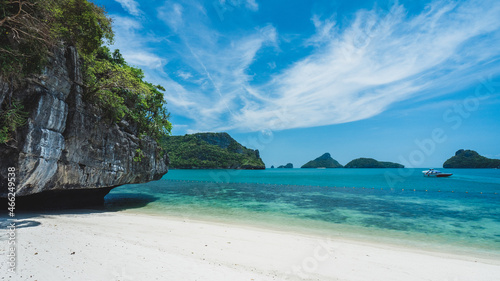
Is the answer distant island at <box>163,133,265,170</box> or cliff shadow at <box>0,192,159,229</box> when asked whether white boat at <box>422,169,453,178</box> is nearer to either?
distant island at <box>163,133,265,170</box>

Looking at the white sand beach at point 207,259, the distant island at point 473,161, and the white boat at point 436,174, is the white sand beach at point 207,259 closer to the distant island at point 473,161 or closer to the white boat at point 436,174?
the white boat at point 436,174

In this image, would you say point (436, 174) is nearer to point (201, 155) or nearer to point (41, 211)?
point (41, 211)

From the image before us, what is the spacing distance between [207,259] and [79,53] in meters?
15.5

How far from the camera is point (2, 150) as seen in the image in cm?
1015

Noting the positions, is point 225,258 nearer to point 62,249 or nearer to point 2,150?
point 62,249

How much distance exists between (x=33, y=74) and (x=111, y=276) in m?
11.4

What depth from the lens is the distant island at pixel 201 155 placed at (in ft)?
399

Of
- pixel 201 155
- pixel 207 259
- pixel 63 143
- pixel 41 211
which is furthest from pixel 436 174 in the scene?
pixel 201 155

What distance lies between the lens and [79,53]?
14.1 metres

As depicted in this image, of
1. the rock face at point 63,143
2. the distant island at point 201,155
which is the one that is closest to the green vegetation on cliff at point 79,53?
the rock face at point 63,143

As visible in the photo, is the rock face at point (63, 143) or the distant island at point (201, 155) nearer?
the rock face at point (63, 143)

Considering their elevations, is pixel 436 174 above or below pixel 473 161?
below

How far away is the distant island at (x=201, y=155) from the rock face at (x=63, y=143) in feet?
316

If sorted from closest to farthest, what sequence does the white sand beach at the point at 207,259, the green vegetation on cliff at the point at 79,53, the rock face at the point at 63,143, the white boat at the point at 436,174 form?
the white sand beach at the point at 207,259 → the green vegetation on cliff at the point at 79,53 → the rock face at the point at 63,143 → the white boat at the point at 436,174
